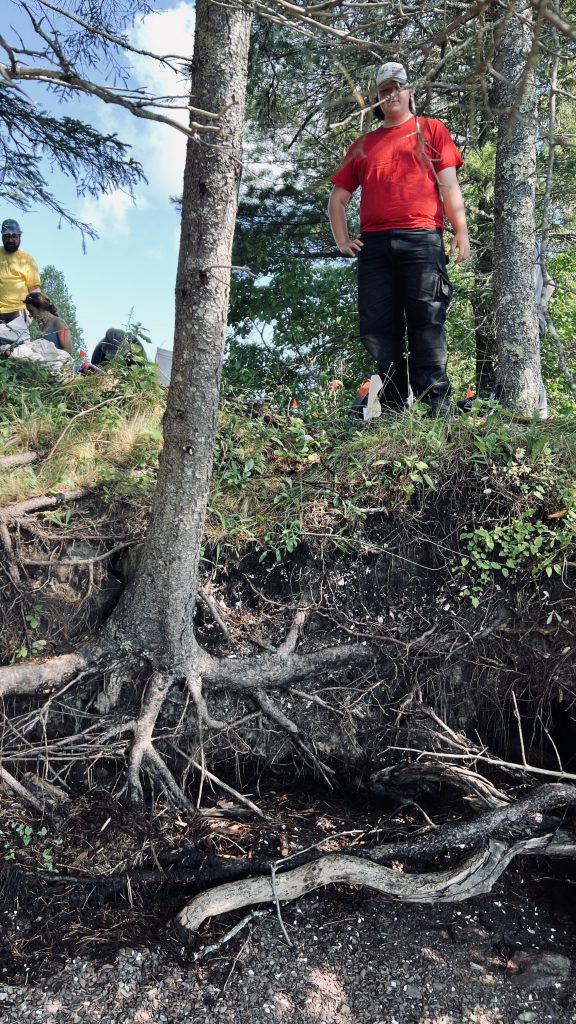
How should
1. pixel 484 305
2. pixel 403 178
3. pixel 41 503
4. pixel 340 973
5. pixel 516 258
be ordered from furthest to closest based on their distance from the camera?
pixel 484 305, pixel 516 258, pixel 403 178, pixel 41 503, pixel 340 973

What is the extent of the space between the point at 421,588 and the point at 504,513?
593 mm

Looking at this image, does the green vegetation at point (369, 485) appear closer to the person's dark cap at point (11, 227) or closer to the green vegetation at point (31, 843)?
the green vegetation at point (31, 843)

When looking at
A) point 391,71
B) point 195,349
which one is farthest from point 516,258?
point 195,349

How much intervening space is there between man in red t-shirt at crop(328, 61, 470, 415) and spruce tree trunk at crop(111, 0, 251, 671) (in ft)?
3.84

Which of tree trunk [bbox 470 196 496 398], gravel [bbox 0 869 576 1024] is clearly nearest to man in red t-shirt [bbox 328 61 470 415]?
gravel [bbox 0 869 576 1024]

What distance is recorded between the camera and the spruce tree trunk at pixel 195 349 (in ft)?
9.84

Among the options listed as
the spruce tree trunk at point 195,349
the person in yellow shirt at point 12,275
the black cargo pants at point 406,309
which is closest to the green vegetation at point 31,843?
the spruce tree trunk at point 195,349

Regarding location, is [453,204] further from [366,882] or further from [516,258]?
[366,882]

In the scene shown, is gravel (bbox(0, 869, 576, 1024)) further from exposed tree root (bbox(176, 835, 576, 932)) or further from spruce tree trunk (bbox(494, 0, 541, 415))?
spruce tree trunk (bbox(494, 0, 541, 415))

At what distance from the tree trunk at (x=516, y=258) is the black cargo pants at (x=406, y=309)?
73 cm

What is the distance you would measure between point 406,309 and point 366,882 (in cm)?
305

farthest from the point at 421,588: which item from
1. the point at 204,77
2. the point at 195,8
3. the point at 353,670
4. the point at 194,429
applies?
the point at 195,8

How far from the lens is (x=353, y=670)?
12.5 ft

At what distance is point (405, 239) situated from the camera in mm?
4125
